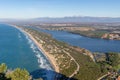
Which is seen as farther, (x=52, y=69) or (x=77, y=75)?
(x=52, y=69)

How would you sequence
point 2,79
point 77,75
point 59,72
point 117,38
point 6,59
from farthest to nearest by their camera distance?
1. point 117,38
2. point 6,59
3. point 59,72
4. point 77,75
5. point 2,79

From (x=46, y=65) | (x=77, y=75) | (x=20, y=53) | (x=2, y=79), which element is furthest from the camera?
(x=20, y=53)

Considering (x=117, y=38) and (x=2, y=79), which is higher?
(x=2, y=79)

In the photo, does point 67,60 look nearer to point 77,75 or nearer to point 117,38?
point 77,75

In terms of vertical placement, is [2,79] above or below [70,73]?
above

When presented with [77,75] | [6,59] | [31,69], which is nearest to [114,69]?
[77,75]

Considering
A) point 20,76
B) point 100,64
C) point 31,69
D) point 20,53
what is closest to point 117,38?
point 20,53

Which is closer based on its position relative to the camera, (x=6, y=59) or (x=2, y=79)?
(x=2, y=79)

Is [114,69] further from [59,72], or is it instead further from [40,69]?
[40,69]

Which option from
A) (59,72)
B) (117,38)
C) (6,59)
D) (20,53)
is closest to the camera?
(59,72)
